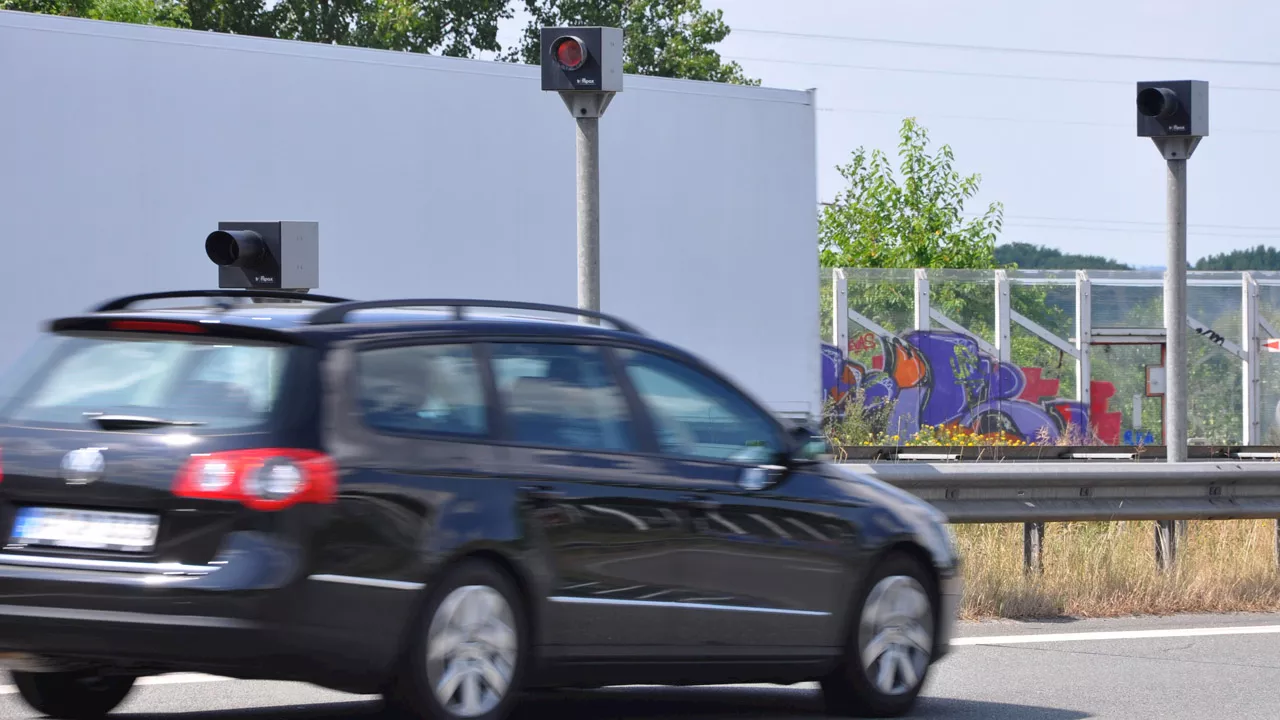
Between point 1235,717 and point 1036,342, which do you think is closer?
point 1235,717

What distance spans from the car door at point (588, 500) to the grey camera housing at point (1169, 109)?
6.84 metres

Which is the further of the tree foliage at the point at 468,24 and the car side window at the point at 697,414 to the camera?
the tree foliage at the point at 468,24

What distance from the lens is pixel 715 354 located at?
65.7ft

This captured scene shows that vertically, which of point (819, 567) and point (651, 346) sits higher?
point (651, 346)

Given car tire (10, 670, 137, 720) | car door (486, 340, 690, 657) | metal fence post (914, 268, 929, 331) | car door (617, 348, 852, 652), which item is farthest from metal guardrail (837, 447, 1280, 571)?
metal fence post (914, 268, 929, 331)

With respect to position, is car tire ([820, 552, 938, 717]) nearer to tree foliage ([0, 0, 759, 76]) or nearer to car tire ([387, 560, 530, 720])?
car tire ([387, 560, 530, 720])

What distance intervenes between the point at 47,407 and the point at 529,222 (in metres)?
12.8

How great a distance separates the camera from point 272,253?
12.0 m

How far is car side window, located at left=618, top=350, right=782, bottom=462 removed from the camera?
6988 millimetres

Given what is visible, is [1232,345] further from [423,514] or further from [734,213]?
[423,514]

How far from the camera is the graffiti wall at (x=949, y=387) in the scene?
29.4 metres

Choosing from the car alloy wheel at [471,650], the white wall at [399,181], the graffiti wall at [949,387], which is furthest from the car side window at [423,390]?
the graffiti wall at [949,387]

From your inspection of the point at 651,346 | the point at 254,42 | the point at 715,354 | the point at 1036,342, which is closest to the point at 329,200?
the point at 254,42

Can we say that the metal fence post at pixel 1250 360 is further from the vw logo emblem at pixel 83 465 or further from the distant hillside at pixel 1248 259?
the distant hillside at pixel 1248 259
